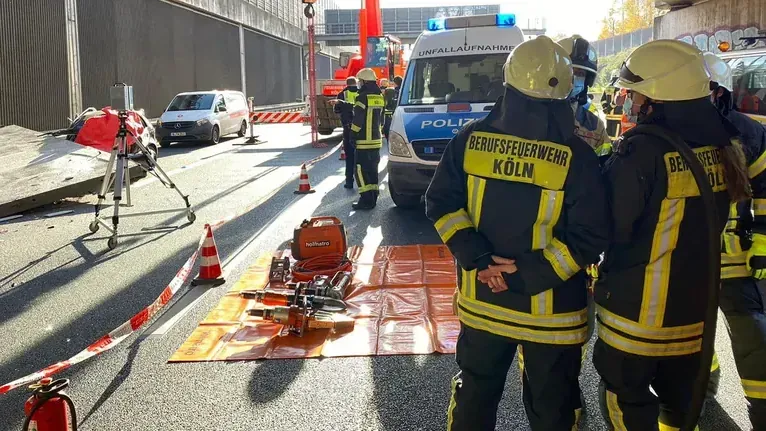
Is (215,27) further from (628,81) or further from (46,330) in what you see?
(628,81)

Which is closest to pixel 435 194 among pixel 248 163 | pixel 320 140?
pixel 248 163

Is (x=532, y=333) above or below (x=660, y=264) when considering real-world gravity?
below

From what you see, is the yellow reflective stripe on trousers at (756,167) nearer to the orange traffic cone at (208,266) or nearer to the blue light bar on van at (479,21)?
the orange traffic cone at (208,266)

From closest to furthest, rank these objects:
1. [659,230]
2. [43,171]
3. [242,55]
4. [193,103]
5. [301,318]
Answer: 1. [659,230]
2. [301,318]
3. [43,171]
4. [193,103]
5. [242,55]

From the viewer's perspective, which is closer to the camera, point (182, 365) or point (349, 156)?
point (182, 365)

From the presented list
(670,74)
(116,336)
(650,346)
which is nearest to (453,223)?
(650,346)

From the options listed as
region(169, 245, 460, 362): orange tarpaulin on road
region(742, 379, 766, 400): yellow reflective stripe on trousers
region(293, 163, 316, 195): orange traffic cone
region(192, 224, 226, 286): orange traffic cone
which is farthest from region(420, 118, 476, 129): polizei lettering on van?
region(742, 379, 766, 400): yellow reflective stripe on trousers

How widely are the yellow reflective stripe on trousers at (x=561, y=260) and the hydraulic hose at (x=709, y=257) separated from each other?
483 mm

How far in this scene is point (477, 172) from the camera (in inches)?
110

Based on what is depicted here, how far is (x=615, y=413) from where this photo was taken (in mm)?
2822

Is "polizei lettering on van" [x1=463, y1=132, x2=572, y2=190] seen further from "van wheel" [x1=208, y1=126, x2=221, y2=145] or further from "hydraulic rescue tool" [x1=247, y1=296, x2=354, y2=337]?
"van wheel" [x1=208, y1=126, x2=221, y2=145]

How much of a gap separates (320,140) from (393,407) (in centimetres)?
1923

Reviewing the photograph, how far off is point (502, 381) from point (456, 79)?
287 inches

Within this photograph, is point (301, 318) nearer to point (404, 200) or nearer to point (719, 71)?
point (719, 71)
